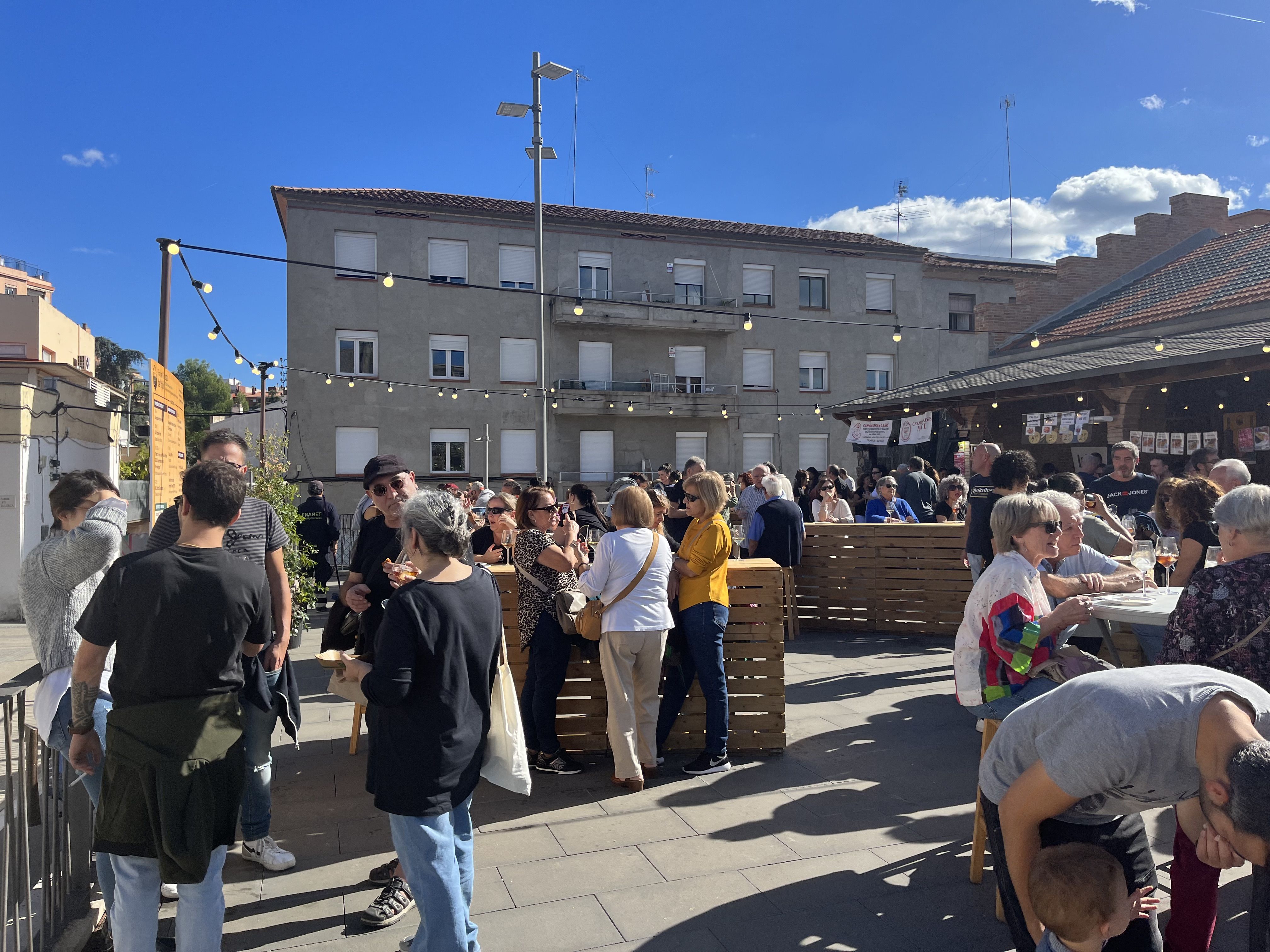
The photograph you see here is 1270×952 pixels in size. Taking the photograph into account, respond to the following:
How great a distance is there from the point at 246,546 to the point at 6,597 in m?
10.4

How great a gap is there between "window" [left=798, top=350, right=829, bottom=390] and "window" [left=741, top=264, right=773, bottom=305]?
7.96ft

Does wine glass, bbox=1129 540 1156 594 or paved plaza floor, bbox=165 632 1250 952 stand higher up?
wine glass, bbox=1129 540 1156 594

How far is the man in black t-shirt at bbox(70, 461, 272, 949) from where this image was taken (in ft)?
8.16

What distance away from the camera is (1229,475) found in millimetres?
5125

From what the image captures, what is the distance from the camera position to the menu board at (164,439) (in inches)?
249

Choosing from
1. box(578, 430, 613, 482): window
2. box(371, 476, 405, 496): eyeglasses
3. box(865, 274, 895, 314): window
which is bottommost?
box(371, 476, 405, 496): eyeglasses

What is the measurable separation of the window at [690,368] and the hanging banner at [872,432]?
1203 cm

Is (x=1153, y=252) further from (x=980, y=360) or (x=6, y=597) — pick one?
(x=6, y=597)

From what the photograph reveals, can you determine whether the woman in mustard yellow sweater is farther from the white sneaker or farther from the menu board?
the menu board

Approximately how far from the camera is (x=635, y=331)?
29250 mm

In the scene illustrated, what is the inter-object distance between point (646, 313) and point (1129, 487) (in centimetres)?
2252

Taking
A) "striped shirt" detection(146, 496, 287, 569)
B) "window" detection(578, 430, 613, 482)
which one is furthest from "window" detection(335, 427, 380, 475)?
"striped shirt" detection(146, 496, 287, 569)

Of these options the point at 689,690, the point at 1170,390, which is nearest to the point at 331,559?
the point at 689,690

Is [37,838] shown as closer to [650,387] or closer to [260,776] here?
[260,776]
